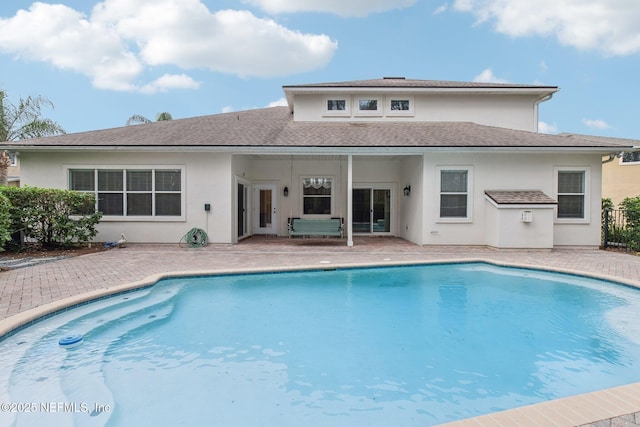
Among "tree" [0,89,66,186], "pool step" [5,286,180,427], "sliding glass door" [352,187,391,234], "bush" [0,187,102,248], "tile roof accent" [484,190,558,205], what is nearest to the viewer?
"pool step" [5,286,180,427]

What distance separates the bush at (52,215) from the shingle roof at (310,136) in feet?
6.39

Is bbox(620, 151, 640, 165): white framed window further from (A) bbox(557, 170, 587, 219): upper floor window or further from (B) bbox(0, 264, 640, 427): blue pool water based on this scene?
(B) bbox(0, 264, 640, 427): blue pool water

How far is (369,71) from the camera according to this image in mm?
21984

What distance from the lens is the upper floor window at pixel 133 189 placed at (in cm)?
1270

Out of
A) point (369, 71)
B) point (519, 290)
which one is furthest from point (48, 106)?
point (519, 290)

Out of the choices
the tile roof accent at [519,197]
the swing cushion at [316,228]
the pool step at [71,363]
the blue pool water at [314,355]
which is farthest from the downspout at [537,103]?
the pool step at [71,363]

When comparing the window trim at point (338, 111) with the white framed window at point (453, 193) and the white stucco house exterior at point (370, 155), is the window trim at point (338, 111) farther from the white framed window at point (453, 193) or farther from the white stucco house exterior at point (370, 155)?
the white framed window at point (453, 193)

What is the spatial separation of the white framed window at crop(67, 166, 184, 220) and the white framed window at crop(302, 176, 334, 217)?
17.7 feet

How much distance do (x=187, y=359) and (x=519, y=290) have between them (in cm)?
673

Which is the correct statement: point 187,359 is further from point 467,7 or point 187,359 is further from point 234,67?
point 234,67

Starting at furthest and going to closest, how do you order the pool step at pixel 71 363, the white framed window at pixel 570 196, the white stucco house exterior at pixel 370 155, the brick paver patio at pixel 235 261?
the white framed window at pixel 570 196 < the white stucco house exterior at pixel 370 155 < the brick paver patio at pixel 235 261 < the pool step at pixel 71 363

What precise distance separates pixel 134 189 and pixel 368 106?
9.34 m

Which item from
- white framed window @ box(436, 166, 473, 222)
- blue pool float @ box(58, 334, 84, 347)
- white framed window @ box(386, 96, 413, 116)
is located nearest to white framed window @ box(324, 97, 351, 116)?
white framed window @ box(386, 96, 413, 116)

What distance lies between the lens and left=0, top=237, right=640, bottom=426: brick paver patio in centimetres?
649
